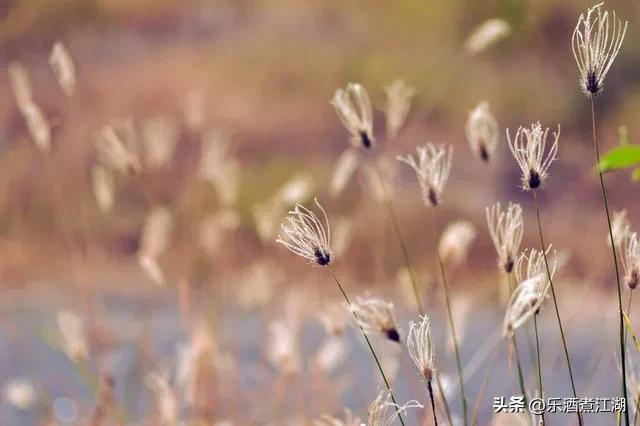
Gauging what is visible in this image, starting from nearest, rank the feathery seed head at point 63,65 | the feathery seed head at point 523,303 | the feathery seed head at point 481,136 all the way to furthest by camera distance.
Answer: the feathery seed head at point 523,303, the feathery seed head at point 481,136, the feathery seed head at point 63,65

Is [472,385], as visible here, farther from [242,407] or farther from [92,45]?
[92,45]

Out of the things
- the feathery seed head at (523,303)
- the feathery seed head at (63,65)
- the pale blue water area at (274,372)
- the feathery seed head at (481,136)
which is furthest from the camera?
the pale blue water area at (274,372)

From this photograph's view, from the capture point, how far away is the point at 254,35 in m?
1.77

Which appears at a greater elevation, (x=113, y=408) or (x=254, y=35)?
(x=254, y=35)

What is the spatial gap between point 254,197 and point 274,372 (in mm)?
628

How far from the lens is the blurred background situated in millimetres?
971

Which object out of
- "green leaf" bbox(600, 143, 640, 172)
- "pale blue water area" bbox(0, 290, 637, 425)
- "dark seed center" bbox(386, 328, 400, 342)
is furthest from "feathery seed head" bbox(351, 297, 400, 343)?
"pale blue water area" bbox(0, 290, 637, 425)

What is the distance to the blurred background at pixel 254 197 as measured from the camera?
0.97 metres

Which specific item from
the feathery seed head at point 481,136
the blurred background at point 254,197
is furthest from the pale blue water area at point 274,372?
the feathery seed head at point 481,136

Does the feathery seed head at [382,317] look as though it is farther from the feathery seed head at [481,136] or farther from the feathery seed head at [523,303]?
the feathery seed head at [481,136]

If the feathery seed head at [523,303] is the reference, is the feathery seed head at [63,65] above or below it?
above

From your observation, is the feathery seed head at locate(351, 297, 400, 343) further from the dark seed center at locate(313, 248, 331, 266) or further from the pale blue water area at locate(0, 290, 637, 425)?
the pale blue water area at locate(0, 290, 637, 425)

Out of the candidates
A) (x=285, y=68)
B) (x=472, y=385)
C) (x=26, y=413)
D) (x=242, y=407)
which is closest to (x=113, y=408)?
(x=242, y=407)

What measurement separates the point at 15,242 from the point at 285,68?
742 millimetres
